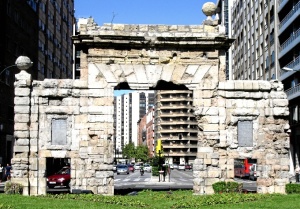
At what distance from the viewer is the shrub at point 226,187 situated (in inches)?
770

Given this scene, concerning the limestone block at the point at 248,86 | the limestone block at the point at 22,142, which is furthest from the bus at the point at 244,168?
the limestone block at the point at 22,142

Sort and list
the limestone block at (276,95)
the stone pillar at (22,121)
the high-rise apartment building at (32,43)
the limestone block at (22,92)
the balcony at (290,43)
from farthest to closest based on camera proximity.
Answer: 1. the balcony at (290,43)
2. the high-rise apartment building at (32,43)
3. the limestone block at (276,95)
4. the limestone block at (22,92)
5. the stone pillar at (22,121)

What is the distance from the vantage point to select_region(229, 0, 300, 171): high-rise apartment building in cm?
4903

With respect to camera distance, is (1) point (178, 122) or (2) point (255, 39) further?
(1) point (178, 122)

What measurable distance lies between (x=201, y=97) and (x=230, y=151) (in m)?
2.42

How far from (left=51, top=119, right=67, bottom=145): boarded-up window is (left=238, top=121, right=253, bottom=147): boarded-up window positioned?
22.7 ft

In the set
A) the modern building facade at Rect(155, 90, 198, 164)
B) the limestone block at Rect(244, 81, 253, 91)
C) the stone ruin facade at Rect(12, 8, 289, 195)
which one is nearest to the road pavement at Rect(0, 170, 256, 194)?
the stone ruin facade at Rect(12, 8, 289, 195)

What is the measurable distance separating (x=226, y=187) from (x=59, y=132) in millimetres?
6738

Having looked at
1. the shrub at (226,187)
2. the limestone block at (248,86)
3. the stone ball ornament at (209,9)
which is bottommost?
the shrub at (226,187)

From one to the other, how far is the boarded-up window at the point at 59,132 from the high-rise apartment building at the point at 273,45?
23.1 m

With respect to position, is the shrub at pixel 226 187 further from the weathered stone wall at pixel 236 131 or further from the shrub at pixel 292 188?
the shrub at pixel 292 188

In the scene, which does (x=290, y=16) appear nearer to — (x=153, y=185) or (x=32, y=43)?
(x=153, y=185)

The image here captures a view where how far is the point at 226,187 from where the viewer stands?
64.3 ft

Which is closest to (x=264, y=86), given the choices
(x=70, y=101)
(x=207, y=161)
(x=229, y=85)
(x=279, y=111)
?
(x=279, y=111)
